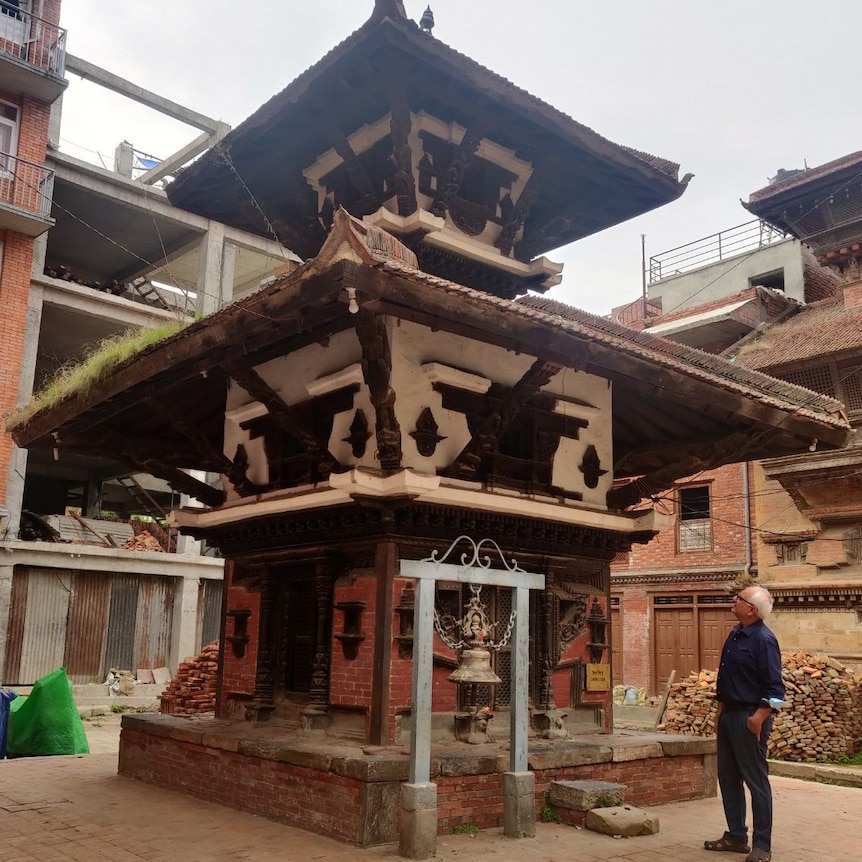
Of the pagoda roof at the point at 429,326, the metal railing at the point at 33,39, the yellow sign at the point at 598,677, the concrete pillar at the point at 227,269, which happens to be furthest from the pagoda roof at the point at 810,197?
the metal railing at the point at 33,39

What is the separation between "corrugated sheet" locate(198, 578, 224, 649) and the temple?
14641 millimetres

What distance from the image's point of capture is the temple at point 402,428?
7746 millimetres

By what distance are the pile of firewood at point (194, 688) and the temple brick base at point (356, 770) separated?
4.10 m

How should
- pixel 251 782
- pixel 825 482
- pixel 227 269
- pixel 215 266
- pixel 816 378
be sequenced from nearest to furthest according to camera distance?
pixel 251 782, pixel 825 482, pixel 816 378, pixel 215 266, pixel 227 269

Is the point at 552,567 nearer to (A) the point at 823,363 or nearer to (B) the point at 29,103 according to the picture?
(A) the point at 823,363

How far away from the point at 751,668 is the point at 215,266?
2134 centimetres

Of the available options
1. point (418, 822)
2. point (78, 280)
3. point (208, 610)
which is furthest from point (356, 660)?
point (78, 280)

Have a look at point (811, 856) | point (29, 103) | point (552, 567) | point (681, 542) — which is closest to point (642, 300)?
point (681, 542)

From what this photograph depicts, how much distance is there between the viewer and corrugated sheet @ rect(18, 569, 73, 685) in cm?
2122

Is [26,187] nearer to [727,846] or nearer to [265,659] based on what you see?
[265,659]

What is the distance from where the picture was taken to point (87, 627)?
22359mm

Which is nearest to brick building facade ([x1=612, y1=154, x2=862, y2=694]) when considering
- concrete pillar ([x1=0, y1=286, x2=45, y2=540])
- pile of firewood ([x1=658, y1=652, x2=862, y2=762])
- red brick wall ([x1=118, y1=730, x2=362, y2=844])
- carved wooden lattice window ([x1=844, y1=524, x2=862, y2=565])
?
carved wooden lattice window ([x1=844, y1=524, x2=862, y2=565])

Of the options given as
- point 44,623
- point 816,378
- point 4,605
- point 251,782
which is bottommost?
point 251,782

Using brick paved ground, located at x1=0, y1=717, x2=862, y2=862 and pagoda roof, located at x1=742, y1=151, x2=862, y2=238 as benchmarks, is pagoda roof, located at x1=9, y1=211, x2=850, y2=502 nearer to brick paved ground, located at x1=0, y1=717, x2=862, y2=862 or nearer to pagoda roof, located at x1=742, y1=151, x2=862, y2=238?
brick paved ground, located at x1=0, y1=717, x2=862, y2=862
